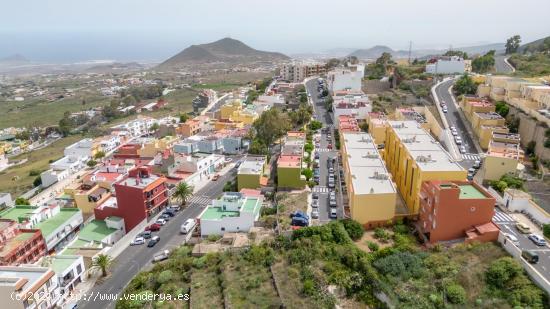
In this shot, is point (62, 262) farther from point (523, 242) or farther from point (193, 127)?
point (193, 127)

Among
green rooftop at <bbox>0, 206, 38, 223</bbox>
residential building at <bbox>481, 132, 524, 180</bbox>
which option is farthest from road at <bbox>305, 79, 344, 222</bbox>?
green rooftop at <bbox>0, 206, 38, 223</bbox>

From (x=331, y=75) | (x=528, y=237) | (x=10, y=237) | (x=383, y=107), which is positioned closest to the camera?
(x=528, y=237)

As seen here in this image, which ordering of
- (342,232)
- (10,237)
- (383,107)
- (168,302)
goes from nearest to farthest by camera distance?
(168,302) → (342,232) → (10,237) → (383,107)

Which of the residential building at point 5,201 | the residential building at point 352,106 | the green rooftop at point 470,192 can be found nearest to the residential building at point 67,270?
the residential building at point 5,201

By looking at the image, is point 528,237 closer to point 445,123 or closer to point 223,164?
point 445,123

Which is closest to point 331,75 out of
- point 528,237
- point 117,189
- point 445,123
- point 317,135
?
point 317,135

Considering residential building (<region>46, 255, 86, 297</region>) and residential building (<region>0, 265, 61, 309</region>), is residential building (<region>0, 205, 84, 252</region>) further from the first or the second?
residential building (<region>0, 265, 61, 309</region>)

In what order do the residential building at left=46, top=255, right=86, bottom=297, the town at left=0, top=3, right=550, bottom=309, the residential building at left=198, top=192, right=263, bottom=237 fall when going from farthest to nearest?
the residential building at left=198, top=192, right=263, bottom=237
the residential building at left=46, top=255, right=86, bottom=297
the town at left=0, top=3, right=550, bottom=309
